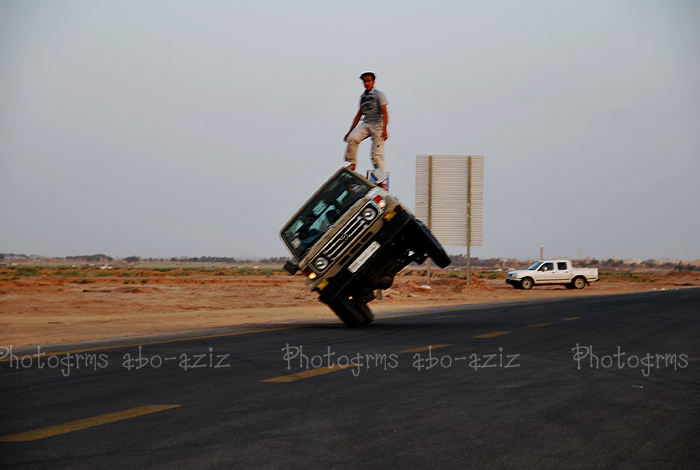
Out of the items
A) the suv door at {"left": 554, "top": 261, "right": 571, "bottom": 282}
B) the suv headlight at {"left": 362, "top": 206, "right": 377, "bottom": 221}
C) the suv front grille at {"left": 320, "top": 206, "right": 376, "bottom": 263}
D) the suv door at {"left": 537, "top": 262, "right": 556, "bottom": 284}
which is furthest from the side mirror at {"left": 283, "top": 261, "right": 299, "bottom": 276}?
the suv door at {"left": 554, "top": 261, "right": 571, "bottom": 282}

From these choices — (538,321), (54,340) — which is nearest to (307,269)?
(54,340)

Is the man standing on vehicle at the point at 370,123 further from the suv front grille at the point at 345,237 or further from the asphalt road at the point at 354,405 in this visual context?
the asphalt road at the point at 354,405

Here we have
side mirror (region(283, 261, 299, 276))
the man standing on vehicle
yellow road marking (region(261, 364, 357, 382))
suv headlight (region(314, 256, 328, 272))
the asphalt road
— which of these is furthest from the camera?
the man standing on vehicle

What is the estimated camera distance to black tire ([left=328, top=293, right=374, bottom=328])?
1449 cm

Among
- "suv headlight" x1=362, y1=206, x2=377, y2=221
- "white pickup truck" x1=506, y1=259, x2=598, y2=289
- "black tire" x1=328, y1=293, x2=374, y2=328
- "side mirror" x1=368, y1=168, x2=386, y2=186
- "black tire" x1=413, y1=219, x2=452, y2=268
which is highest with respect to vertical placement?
"side mirror" x1=368, y1=168, x2=386, y2=186

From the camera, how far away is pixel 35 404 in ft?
21.9

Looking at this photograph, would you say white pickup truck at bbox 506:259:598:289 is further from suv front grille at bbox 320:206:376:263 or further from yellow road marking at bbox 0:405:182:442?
yellow road marking at bbox 0:405:182:442

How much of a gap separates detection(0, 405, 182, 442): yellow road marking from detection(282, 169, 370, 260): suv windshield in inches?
309

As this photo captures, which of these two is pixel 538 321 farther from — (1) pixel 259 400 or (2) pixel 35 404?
(2) pixel 35 404

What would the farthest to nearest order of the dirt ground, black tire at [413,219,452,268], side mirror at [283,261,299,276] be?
the dirt ground < black tire at [413,219,452,268] < side mirror at [283,261,299,276]

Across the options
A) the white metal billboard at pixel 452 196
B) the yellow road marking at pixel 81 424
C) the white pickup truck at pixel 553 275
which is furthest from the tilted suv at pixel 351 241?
the white pickup truck at pixel 553 275

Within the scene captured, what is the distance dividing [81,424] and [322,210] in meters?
8.97

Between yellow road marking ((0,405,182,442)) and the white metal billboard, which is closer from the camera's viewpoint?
yellow road marking ((0,405,182,442))

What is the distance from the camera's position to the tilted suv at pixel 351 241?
13.6 metres
